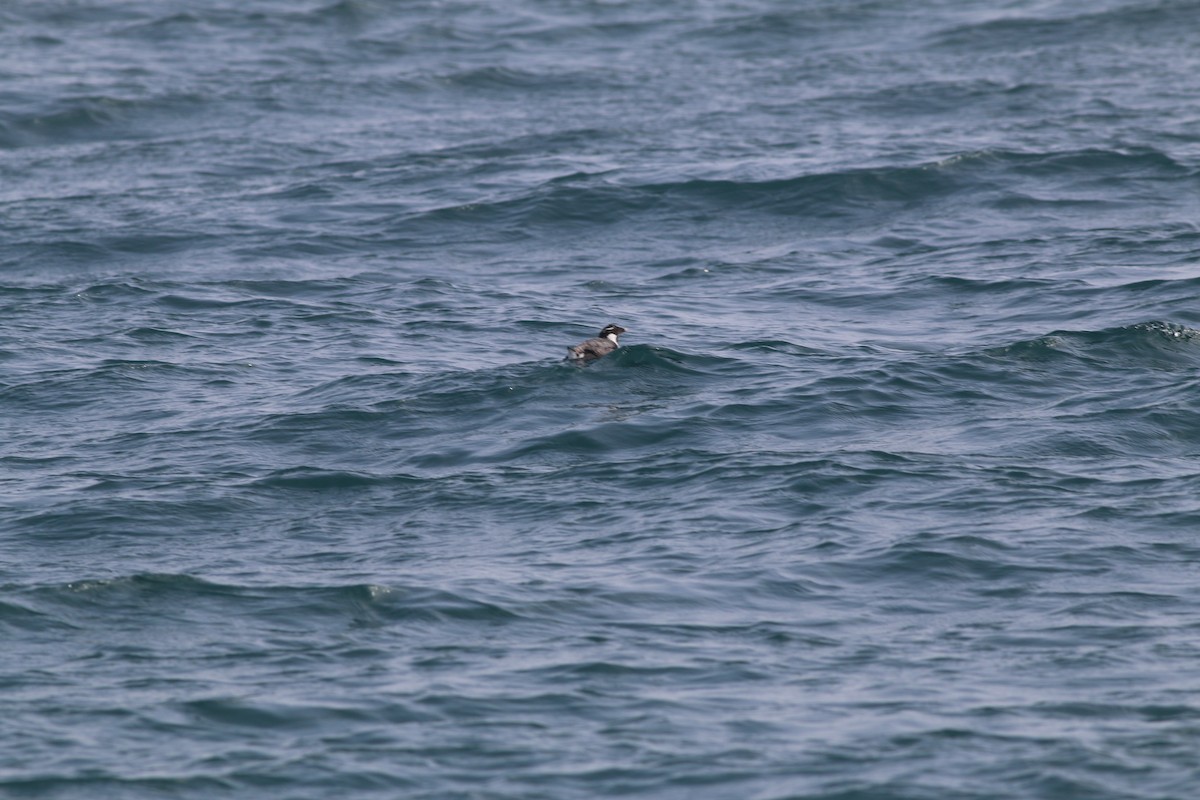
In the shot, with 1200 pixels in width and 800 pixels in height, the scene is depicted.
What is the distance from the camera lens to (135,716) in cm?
1235

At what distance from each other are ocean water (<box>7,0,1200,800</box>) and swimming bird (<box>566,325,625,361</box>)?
0.15 meters

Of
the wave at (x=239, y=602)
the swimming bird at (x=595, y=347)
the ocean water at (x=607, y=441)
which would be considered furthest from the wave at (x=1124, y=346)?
the wave at (x=239, y=602)

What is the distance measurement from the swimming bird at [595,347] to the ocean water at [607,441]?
6.0 inches

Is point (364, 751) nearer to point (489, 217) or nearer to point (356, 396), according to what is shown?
point (356, 396)

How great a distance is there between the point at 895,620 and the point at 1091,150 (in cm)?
1861

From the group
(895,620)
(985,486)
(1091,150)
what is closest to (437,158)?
(1091,150)

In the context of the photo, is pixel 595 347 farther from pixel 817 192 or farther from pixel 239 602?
pixel 817 192

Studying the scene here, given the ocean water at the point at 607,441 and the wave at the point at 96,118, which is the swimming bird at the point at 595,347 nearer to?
the ocean water at the point at 607,441

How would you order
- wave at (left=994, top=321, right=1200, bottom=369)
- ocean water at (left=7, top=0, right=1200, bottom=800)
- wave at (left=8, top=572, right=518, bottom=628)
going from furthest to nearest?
1. wave at (left=994, top=321, right=1200, bottom=369)
2. wave at (left=8, top=572, right=518, bottom=628)
3. ocean water at (left=7, top=0, right=1200, bottom=800)

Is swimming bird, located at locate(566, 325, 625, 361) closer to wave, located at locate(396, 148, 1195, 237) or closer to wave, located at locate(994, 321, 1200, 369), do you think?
wave, located at locate(994, 321, 1200, 369)

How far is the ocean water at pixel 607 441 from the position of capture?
39.9 ft

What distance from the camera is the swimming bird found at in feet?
64.2

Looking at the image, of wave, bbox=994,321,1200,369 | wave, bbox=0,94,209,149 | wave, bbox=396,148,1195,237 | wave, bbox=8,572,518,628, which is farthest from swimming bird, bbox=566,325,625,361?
wave, bbox=0,94,209,149

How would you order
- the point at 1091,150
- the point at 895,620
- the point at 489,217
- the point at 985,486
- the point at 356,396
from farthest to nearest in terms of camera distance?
the point at 1091,150 < the point at 489,217 < the point at 356,396 < the point at 985,486 < the point at 895,620
